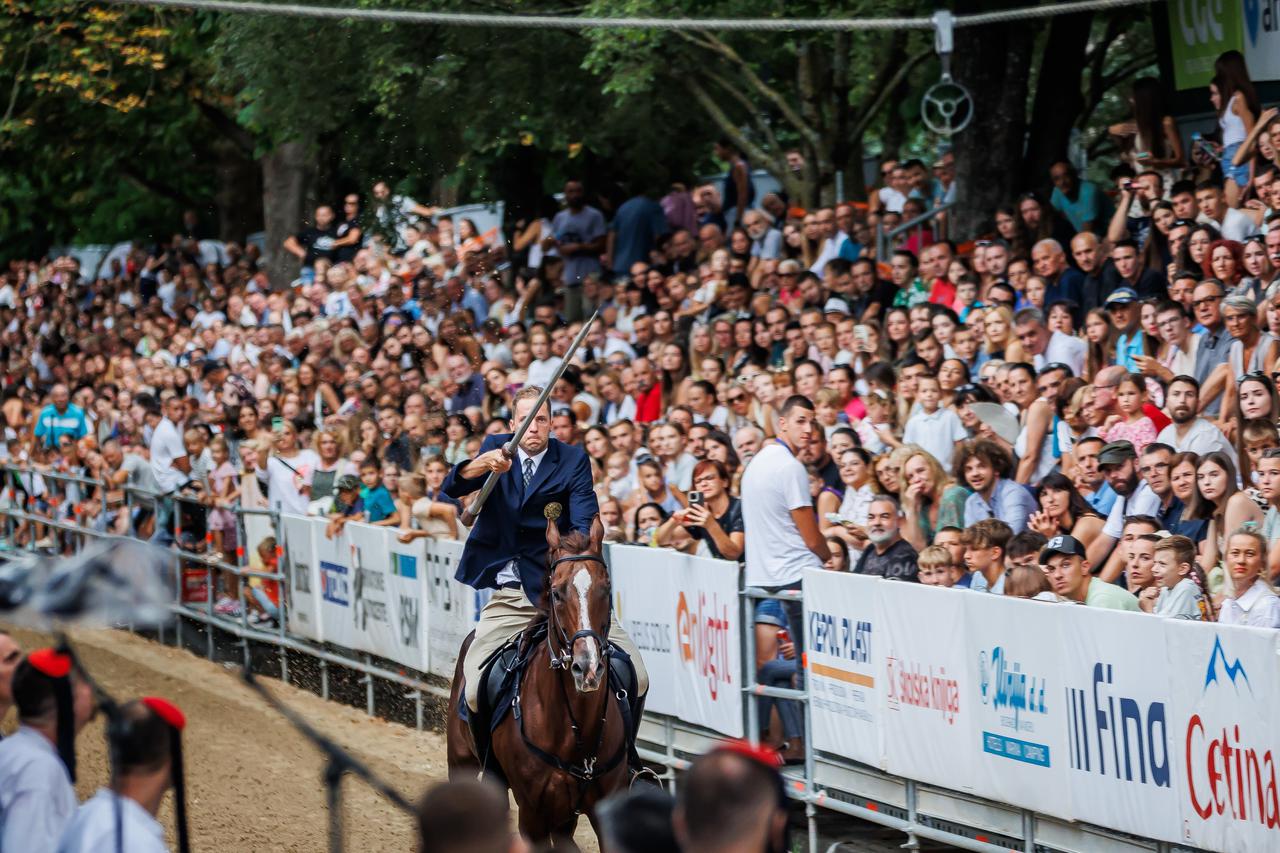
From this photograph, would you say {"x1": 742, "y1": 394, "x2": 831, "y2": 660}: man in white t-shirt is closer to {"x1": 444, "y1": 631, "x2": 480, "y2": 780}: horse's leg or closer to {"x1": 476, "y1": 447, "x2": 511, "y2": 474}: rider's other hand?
{"x1": 444, "y1": 631, "x2": 480, "y2": 780}: horse's leg

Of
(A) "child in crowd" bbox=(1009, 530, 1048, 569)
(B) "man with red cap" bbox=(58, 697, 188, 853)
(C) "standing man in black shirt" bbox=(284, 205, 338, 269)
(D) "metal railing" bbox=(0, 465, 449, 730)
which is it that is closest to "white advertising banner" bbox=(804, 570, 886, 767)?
(A) "child in crowd" bbox=(1009, 530, 1048, 569)

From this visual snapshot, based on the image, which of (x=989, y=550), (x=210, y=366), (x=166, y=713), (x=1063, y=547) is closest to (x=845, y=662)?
(x=989, y=550)

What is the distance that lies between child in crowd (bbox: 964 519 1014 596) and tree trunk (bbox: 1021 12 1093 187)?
8.52 metres

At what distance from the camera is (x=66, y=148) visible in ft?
99.6

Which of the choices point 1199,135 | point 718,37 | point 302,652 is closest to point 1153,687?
point 1199,135

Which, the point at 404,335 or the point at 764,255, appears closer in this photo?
the point at 764,255

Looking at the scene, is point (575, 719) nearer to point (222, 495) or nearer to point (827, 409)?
point (827, 409)

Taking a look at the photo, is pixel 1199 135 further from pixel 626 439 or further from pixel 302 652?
pixel 302 652

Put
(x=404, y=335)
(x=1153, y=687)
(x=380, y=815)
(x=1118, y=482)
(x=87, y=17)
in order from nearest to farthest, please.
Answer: (x=1153, y=687)
(x=1118, y=482)
(x=380, y=815)
(x=404, y=335)
(x=87, y=17)

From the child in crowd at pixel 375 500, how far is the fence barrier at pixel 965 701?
1.61 m

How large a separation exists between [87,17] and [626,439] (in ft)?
51.4

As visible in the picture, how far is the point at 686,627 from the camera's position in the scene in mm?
12477

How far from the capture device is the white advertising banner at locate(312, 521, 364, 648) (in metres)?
16.5

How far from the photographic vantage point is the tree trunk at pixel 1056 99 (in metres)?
18.5
